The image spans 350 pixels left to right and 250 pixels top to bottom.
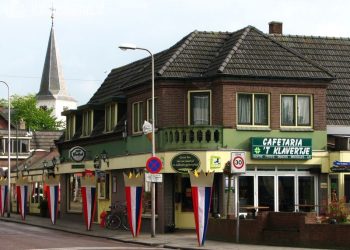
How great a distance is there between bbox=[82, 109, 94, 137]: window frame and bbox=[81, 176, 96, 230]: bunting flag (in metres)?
6.86

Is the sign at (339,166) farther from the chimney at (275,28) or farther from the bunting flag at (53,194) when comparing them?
the bunting flag at (53,194)

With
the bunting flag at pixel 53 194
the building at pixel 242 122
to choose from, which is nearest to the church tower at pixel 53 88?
the bunting flag at pixel 53 194

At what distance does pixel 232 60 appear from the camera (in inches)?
1417

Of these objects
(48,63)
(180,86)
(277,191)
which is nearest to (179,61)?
(180,86)

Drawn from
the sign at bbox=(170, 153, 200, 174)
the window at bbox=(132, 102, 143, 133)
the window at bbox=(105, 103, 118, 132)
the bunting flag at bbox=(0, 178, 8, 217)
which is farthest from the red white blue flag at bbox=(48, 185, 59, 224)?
the bunting flag at bbox=(0, 178, 8, 217)

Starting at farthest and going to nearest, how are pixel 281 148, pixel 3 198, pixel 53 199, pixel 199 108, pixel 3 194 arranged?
pixel 3 198, pixel 3 194, pixel 53 199, pixel 199 108, pixel 281 148

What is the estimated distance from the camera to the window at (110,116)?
139 feet

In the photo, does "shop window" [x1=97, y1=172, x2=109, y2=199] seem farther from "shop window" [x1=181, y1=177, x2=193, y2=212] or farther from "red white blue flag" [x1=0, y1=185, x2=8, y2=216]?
"red white blue flag" [x1=0, y1=185, x2=8, y2=216]

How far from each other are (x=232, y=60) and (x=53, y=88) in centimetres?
12375

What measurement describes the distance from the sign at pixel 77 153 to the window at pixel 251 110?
41.9 ft

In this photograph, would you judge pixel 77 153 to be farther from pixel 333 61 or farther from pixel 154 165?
pixel 333 61

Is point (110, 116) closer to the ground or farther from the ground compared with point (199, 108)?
farther from the ground

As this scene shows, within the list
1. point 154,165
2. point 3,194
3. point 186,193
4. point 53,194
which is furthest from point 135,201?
point 3,194

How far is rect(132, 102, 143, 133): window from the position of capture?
38.9m
